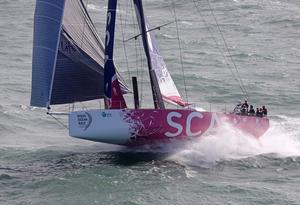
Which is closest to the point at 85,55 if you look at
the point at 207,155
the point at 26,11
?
the point at 207,155

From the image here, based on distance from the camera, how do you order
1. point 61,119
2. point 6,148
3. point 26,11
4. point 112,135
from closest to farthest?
point 112,135 < point 6,148 < point 61,119 < point 26,11

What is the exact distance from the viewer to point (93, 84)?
25891mm

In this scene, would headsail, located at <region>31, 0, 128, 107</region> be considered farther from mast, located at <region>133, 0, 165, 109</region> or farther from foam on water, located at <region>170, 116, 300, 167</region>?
foam on water, located at <region>170, 116, 300, 167</region>

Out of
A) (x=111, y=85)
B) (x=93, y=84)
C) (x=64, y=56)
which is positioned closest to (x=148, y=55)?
(x=111, y=85)

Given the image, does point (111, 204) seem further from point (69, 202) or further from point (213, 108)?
point (213, 108)

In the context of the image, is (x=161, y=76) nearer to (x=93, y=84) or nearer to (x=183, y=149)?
(x=93, y=84)

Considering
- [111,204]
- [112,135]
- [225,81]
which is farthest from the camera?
[225,81]

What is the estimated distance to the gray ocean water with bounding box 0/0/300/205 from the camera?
21.9 m

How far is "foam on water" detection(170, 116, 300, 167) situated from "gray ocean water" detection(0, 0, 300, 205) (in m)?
0.04

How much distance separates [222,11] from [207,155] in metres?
36.4

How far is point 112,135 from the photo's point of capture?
24422mm

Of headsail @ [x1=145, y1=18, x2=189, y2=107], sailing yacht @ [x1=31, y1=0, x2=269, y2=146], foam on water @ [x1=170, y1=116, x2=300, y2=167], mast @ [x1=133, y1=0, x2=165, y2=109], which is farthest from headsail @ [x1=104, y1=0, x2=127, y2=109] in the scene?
foam on water @ [x1=170, y1=116, x2=300, y2=167]

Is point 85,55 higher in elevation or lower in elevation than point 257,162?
higher

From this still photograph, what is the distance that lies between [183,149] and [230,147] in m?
1.81
